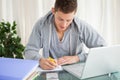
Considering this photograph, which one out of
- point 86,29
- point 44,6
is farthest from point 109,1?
point 86,29

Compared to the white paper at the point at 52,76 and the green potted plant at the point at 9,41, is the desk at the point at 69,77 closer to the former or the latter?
the white paper at the point at 52,76

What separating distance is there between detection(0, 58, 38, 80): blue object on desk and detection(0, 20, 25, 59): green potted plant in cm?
144

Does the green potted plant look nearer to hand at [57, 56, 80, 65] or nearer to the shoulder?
the shoulder

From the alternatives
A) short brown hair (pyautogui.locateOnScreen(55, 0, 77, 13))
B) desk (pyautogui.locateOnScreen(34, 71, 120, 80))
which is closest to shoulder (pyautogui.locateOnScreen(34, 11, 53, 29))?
short brown hair (pyautogui.locateOnScreen(55, 0, 77, 13))

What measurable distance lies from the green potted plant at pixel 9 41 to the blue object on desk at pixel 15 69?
1.44 meters

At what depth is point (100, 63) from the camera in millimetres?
1229

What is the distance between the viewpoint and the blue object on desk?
0.96 metres

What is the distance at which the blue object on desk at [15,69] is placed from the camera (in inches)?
37.9

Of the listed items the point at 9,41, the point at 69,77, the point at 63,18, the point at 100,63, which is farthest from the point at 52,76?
the point at 9,41

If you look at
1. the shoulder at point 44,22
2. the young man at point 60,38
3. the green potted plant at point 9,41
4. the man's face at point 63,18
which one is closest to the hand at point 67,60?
the young man at point 60,38

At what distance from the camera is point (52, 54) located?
5.83 feet

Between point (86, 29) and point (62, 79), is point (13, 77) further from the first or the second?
point (86, 29)

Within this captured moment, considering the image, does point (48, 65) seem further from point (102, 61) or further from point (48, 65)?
point (102, 61)

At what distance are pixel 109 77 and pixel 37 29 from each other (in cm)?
71
